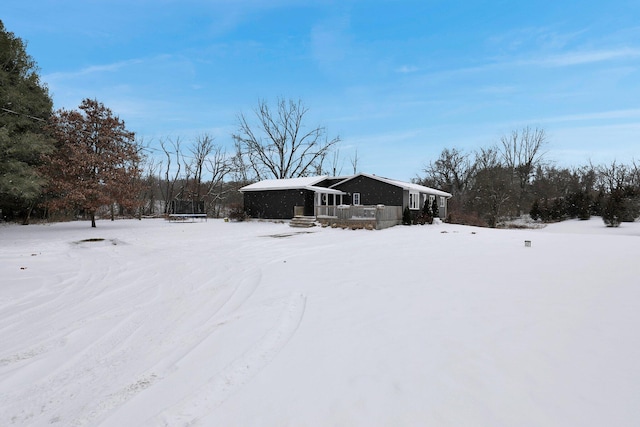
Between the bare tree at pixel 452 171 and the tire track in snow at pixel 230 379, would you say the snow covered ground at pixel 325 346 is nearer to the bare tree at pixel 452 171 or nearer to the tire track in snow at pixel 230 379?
the tire track in snow at pixel 230 379

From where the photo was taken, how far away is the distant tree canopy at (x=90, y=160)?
16.5 meters

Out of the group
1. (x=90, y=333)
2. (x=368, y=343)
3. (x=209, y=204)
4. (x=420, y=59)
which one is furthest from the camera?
(x=209, y=204)

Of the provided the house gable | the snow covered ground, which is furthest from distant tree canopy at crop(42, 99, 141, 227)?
the house gable

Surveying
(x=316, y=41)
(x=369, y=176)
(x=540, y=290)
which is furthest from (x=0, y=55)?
(x=540, y=290)

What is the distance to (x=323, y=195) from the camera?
79.9ft

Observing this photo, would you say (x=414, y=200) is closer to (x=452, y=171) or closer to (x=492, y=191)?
(x=492, y=191)

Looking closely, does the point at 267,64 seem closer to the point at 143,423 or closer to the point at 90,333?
the point at 90,333

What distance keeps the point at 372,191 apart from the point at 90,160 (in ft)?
58.6

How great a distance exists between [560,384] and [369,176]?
68.8 feet

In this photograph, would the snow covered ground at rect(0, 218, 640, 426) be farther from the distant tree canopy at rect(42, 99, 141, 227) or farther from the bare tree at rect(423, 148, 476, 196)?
the bare tree at rect(423, 148, 476, 196)

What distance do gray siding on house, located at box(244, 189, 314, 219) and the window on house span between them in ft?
24.7

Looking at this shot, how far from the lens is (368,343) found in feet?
11.5

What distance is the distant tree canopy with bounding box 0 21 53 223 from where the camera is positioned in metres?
13.5

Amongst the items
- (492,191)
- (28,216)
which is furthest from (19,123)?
(492,191)
